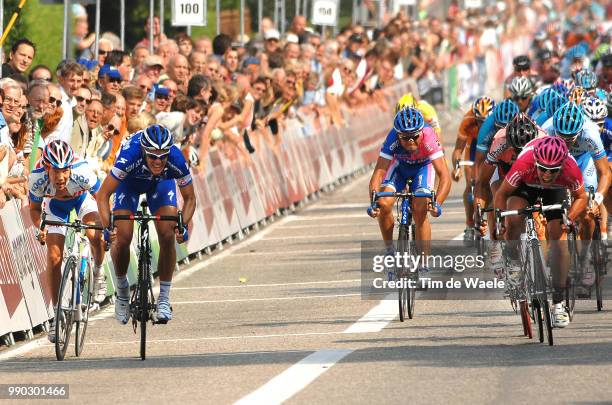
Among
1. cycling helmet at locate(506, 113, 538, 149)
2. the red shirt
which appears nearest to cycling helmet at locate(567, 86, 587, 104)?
cycling helmet at locate(506, 113, 538, 149)

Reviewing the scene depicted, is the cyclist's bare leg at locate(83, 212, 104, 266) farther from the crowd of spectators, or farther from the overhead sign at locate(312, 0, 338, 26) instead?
the overhead sign at locate(312, 0, 338, 26)

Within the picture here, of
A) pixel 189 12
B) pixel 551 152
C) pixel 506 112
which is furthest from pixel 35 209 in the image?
pixel 189 12

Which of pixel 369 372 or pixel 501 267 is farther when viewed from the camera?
pixel 501 267

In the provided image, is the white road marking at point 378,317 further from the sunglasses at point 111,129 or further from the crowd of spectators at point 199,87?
the sunglasses at point 111,129

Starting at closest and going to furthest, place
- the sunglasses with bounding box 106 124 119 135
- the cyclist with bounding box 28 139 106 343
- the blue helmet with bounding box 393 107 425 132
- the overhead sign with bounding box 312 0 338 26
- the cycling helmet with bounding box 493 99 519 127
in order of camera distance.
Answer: the cyclist with bounding box 28 139 106 343, the blue helmet with bounding box 393 107 425 132, the cycling helmet with bounding box 493 99 519 127, the sunglasses with bounding box 106 124 119 135, the overhead sign with bounding box 312 0 338 26

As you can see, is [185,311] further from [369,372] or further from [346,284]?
[369,372]

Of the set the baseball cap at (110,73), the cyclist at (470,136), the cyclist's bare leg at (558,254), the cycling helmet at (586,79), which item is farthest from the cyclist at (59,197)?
the cycling helmet at (586,79)

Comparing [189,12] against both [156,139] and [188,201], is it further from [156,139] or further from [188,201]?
[156,139]

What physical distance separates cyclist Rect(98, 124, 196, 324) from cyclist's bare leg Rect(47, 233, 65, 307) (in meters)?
0.41

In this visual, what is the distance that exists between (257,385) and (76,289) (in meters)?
2.58

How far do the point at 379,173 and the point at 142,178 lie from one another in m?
3.04

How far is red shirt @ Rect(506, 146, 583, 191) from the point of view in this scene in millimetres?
14992

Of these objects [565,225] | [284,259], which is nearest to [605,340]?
[565,225]

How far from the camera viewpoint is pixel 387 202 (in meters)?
17.6
